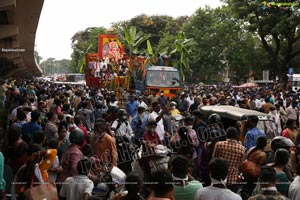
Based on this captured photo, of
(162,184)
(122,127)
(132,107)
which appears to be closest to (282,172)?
(162,184)

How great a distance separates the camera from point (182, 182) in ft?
16.2

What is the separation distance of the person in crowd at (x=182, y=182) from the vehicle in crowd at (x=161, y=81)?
18.3 m

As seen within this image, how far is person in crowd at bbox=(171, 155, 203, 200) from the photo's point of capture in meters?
4.88

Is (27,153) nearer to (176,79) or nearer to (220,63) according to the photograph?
(176,79)

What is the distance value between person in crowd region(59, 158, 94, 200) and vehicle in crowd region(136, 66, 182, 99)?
1778 cm

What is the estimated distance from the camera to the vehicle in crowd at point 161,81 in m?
23.4

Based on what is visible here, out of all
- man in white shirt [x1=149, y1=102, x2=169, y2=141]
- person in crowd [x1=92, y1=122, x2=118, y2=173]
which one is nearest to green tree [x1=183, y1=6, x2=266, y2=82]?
man in white shirt [x1=149, y1=102, x2=169, y2=141]

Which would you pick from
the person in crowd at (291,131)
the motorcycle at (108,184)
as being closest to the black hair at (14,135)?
the motorcycle at (108,184)

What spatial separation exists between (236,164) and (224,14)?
162 ft

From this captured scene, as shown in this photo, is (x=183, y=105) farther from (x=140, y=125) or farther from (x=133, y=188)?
(x=133, y=188)

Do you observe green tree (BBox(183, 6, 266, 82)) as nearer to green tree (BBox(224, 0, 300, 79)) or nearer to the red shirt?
green tree (BBox(224, 0, 300, 79))

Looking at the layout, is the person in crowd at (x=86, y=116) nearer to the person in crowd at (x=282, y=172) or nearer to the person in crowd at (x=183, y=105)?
the person in crowd at (x=183, y=105)

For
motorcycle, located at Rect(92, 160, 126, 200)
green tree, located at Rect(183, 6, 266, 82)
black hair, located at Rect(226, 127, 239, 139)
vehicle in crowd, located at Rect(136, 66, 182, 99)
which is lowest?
motorcycle, located at Rect(92, 160, 126, 200)

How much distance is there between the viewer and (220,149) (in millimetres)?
6871
